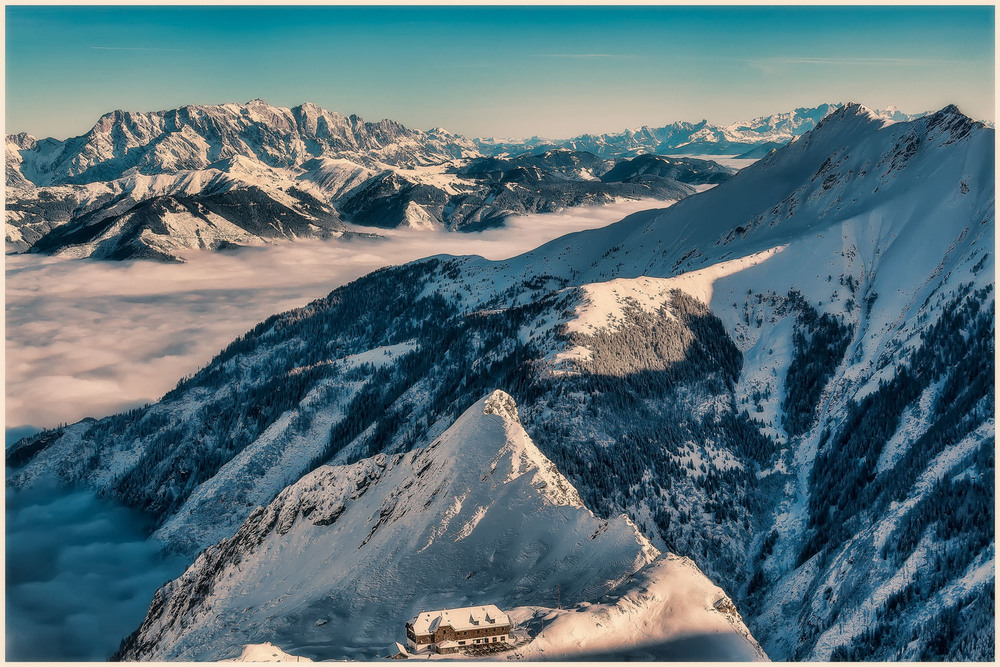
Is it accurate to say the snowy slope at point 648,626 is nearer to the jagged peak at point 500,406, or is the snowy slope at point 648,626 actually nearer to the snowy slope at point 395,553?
the snowy slope at point 395,553

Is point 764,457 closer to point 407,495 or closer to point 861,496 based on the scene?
point 861,496

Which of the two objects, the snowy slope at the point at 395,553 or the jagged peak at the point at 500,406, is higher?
the jagged peak at the point at 500,406

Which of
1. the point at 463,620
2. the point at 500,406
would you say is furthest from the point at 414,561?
the point at 500,406

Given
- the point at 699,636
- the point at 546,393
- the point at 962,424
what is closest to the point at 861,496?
the point at 962,424

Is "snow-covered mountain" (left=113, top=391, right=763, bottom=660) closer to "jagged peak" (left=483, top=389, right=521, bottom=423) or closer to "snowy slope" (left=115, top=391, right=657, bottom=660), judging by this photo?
"snowy slope" (left=115, top=391, right=657, bottom=660)

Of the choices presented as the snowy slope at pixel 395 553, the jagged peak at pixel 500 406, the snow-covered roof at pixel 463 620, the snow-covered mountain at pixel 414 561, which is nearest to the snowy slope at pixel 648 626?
the snow-covered mountain at pixel 414 561

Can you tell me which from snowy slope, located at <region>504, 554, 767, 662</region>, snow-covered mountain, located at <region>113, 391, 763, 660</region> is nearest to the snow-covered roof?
snowy slope, located at <region>504, 554, 767, 662</region>

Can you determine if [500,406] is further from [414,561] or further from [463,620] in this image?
[463,620]
